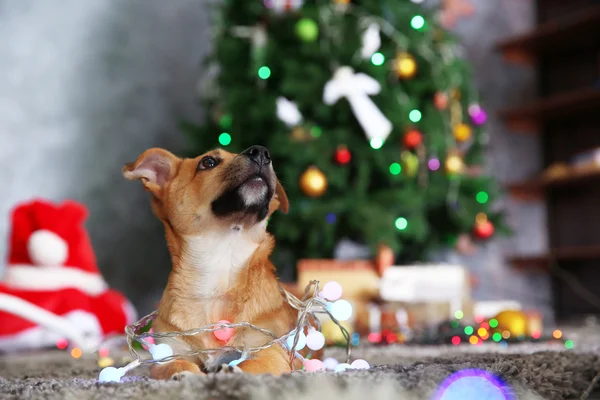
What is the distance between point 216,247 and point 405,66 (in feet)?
6.23

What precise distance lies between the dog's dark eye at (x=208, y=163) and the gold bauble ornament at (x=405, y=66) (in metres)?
1.77

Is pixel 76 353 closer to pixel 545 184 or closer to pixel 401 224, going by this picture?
pixel 401 224

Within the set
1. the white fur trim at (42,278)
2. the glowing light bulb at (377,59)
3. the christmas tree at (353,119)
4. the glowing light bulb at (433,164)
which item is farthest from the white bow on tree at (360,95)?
the white fur trim at (42,278)

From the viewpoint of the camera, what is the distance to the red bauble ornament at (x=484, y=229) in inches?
123

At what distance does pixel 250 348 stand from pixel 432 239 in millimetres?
2173

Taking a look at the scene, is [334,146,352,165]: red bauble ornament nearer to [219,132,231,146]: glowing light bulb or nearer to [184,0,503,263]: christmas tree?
[184,0,503,263]: christmas tree

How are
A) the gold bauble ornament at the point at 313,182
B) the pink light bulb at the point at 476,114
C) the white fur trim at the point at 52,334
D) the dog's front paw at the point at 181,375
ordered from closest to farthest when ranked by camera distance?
the dog's front paw at the point at 181,375
the white fur trim at the point at 52,334
the gold bauble ornament at the point at 313,182
the pink light bulb at the point at 476,114

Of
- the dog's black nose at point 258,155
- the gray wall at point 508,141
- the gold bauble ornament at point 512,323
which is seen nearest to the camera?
the dog's black nose at point 258,155

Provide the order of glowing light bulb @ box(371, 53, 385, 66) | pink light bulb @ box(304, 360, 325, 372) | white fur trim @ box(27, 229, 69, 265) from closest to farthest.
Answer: pink light bulb @ box(304, 360, 325, 372), white fur trim @ box(27, 229, 69, 265), glowing light bulb @ box(371, 53, 385, 66)

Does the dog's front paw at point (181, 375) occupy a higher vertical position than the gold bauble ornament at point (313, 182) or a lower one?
lower

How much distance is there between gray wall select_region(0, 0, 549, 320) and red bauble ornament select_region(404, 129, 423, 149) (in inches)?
45.3

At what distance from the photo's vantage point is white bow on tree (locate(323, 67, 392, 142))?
270 centimetres

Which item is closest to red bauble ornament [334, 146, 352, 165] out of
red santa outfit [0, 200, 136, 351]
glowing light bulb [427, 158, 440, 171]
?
glowing light bulb [427, 158, 440, 171]

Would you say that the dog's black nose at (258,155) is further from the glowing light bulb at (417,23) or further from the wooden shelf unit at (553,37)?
the wooden shelf unit at (553,37)
